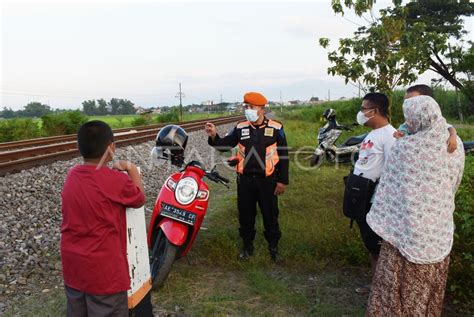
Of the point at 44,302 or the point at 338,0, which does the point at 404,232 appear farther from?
the point at 338,0

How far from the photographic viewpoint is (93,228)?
233 cm

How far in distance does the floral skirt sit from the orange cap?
→ 7.16 ft

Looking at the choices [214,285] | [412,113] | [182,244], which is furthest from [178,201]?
[412,113]

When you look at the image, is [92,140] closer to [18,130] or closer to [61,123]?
[18,130]

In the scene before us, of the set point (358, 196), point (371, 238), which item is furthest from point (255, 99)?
point (371, 238)

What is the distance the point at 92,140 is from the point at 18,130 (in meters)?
17.6

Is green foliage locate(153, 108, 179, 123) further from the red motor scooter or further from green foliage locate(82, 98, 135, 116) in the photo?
the red motor scooter

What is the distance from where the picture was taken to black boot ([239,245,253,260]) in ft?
14.9

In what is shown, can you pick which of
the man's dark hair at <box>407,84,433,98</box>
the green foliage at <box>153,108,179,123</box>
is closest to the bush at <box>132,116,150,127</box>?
the green foliage at <box>153,108,179,123</box>

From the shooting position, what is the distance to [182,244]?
12.3ft

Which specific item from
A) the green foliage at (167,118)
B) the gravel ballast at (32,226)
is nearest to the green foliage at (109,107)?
the green foliage at (167,118)

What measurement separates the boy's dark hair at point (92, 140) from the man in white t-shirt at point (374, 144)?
2125 millimetres

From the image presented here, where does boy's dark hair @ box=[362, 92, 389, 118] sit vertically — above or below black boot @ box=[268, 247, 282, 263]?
above

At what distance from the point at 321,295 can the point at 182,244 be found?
132cm
